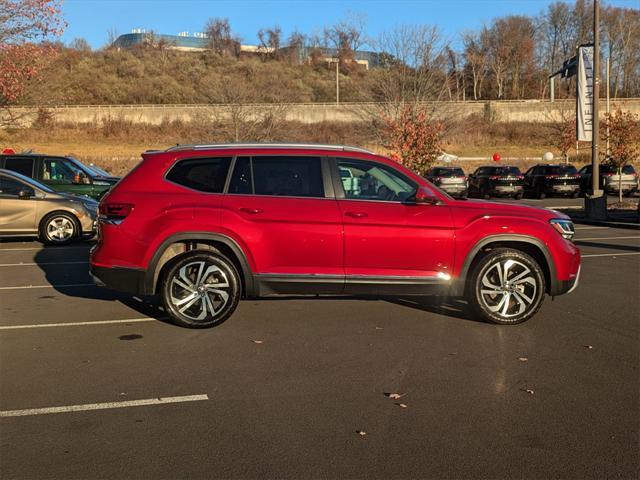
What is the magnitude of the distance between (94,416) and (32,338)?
2498 mm

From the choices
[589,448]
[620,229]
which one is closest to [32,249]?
[589,448]

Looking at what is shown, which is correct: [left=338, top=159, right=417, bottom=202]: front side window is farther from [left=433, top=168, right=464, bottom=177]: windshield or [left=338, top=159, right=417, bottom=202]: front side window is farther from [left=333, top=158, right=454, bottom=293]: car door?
[left=433, top=168, right=464, bottom=177]: windshield

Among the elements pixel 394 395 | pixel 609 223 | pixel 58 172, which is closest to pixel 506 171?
pixel 609 223

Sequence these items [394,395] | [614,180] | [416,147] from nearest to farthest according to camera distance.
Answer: [394,395], [416,147], [614,180]

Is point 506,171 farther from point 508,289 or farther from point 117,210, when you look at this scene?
point 117,210

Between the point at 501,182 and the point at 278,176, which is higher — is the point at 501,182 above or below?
above

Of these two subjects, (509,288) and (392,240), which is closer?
(392,240)

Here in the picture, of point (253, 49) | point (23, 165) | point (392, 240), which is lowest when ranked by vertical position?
point (392, 240)

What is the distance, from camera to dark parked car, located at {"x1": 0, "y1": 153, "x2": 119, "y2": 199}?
57.5 ft

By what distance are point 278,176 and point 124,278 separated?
193cm

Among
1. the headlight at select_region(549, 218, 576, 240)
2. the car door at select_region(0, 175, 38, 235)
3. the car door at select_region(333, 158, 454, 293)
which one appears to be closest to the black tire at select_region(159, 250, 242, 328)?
the car door at select_region(333, 158, 454, 293)

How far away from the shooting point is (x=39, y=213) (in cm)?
1402

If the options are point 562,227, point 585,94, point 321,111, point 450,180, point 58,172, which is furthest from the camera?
point 321,111

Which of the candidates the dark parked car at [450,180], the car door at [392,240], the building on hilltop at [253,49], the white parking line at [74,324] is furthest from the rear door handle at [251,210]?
the building on hilltop at [253,49]
